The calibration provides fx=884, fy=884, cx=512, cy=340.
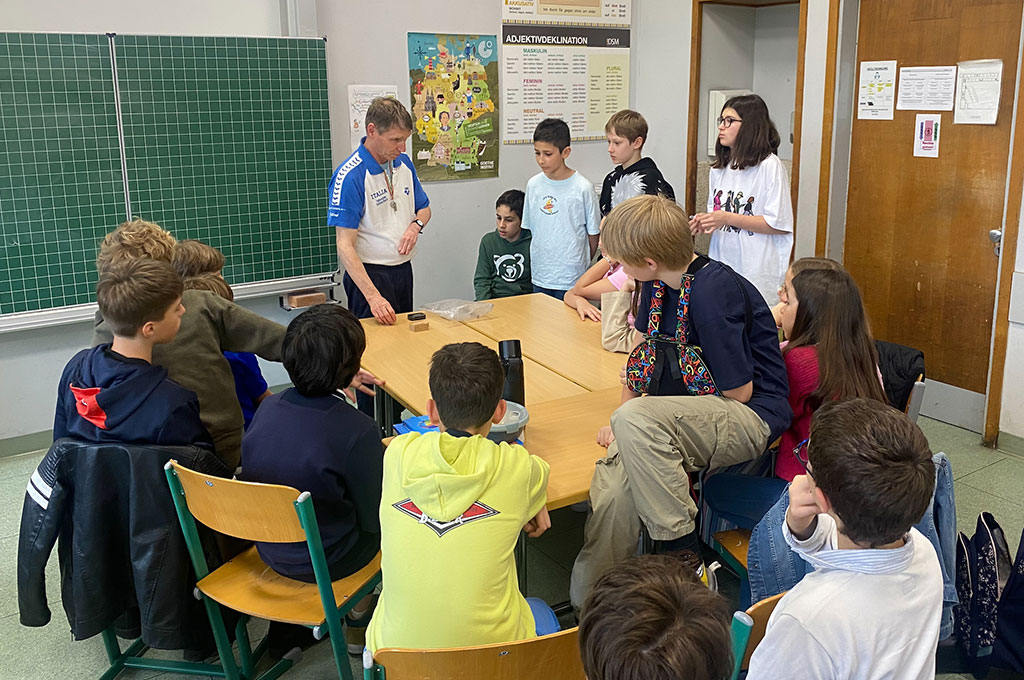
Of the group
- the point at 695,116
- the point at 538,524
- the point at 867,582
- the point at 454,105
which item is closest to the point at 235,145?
the point at 454,105

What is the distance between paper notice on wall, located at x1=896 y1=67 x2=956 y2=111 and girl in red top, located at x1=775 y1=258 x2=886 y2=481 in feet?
7.52

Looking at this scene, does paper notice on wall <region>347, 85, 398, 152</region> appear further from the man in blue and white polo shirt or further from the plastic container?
the plastic container

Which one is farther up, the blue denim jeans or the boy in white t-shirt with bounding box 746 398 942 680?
the boy in white t-shirt with bounding box 746 398 942 680

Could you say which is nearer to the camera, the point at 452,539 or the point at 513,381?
the point at 452,539

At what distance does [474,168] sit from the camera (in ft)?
16.8

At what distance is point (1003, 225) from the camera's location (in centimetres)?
392

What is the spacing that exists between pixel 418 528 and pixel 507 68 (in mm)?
4001

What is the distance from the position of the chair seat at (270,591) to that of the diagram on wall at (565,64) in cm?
356

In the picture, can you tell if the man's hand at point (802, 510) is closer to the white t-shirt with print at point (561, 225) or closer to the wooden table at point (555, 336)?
the wooden table at point (555, 336)

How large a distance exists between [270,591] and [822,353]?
58.2 inches

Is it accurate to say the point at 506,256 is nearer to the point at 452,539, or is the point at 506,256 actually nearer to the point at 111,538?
the point at 111,538

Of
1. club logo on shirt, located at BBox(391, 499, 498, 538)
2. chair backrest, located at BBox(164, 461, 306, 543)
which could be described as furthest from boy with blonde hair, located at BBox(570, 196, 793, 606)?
chair backrest, located at BBox(164, 461, 306, 543)

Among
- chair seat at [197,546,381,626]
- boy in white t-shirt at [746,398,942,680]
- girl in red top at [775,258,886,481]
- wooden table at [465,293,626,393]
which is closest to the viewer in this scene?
boy in white t-shirt at [746,398,942,680]

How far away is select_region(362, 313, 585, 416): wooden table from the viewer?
8.95 ft
